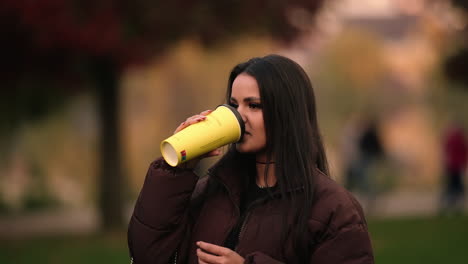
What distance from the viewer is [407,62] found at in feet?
93.6

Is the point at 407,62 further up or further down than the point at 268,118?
further down

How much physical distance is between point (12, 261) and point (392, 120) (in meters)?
21.0

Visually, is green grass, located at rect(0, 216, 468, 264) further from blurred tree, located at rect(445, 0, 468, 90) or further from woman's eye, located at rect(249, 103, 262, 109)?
woman's eye, located at rect(249, 103, 262, 109)

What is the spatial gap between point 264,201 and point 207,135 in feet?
1.02

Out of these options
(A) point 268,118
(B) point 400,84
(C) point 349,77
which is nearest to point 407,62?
(B) point 400,84

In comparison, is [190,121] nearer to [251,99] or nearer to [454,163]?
[251,99]

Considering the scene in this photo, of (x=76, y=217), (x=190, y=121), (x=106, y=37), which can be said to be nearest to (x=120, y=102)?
(x=106, y=37)

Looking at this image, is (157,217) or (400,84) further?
(400,84)

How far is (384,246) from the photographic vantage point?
1046 centimetres

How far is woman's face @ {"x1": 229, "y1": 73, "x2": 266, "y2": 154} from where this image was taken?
3.13 meters

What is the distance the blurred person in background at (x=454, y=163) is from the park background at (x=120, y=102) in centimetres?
39

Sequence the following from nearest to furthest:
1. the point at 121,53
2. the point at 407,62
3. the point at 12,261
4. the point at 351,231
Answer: the point at 351,231 → the point at 12,261 → the point at 121,53 → the point at 407,62

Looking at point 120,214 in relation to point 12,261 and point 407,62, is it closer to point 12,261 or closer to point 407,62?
point 12,261

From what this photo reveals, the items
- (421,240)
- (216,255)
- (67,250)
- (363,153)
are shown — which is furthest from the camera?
(363,153)
